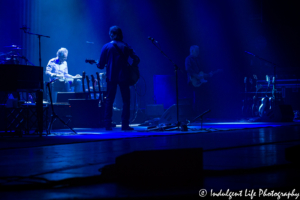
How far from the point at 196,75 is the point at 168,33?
2.14 meters

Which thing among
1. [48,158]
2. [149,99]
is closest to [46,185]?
[48,158]

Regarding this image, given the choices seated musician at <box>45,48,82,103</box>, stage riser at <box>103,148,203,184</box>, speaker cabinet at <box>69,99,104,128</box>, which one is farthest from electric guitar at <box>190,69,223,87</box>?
stage riser at <box>103,148,203,184</box>

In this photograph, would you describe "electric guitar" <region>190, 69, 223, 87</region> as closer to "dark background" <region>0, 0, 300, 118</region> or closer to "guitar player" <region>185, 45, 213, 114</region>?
"guitar player" <region>185, 45, 213, 114</region>

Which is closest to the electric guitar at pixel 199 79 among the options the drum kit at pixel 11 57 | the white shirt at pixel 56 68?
the white shirt at pixel 56 68

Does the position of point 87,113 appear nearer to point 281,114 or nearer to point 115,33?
point 115,33

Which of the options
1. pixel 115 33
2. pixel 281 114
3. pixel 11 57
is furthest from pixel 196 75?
pixel 11 57

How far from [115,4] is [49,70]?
3.14 metres

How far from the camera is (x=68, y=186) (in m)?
2.49

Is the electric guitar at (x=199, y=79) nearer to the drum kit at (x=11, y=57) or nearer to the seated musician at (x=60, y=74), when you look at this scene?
the seated musician at (x=60, y=74)

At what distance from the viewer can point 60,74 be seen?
12172mm

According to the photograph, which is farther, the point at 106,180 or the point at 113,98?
the point at 113,98

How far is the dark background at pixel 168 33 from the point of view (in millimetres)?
13203

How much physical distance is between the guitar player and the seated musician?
3044 mm

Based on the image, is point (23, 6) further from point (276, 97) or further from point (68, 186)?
point (68, 186)
